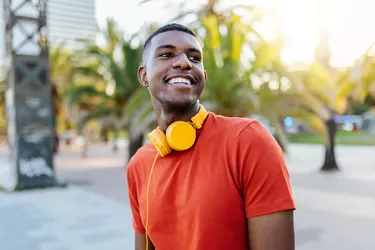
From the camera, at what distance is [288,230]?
3.94ft

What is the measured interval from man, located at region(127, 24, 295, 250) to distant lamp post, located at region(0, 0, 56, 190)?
28.4 feet

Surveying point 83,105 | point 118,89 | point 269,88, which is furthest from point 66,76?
point 269,88

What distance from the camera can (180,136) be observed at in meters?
1.37

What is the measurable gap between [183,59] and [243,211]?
0.68 metres

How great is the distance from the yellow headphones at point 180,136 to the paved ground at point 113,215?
3.51m

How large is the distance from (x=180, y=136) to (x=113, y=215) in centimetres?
539

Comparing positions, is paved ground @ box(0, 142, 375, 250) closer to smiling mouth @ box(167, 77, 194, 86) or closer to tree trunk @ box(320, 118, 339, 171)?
tree trunk @ box(320, 118, 339, 171)

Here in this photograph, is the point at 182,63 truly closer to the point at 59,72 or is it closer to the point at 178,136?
the point at 178,136

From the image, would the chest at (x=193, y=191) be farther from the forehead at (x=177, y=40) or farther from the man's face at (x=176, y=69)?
the forehead at (x=177, y=40)

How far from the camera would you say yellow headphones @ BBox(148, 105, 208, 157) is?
4.50 ft

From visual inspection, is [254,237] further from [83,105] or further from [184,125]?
[83,105]

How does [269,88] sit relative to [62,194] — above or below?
above

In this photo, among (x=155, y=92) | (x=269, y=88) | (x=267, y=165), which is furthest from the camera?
(x=269, y=88)

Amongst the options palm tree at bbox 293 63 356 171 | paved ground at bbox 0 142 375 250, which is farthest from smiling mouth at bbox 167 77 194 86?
palm tree at bbox 293 63 356 171
